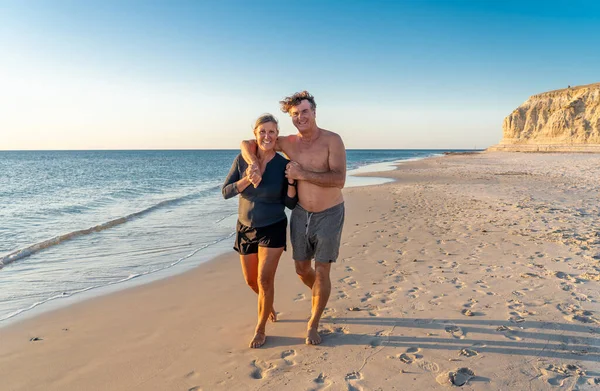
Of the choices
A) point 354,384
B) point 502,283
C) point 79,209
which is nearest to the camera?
point 354,384

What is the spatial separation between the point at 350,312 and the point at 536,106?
7441 centimetres

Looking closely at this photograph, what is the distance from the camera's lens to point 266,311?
3664mm

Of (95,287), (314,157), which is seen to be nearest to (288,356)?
(314,157)

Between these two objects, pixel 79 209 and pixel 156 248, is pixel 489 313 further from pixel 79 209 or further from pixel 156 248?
pixel 79 209

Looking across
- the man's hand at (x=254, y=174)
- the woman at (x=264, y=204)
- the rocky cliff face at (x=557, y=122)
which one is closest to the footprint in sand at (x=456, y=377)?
the woman at (x=264, y=204)

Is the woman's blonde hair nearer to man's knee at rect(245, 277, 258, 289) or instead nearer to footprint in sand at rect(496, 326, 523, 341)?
man's knee at rect(245, 277, 258, 289)

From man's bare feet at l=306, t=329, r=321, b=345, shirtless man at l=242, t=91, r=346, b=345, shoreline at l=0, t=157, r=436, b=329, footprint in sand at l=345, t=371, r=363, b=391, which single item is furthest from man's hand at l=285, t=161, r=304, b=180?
shoreline at l=0, t=157, r=436, b=329

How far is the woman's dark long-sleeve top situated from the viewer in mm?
3545

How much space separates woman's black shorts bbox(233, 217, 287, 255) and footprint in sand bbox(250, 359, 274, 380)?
3.15 feet

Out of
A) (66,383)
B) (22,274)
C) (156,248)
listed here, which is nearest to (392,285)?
(66,383)

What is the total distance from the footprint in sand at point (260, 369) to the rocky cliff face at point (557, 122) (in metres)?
58.8

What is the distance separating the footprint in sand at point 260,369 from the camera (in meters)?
3.11

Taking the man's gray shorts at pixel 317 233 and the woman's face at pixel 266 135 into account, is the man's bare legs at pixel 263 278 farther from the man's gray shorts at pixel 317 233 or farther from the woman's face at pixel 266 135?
the woman's face at pixel 266 135

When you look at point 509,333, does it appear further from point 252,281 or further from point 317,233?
point 252,281
